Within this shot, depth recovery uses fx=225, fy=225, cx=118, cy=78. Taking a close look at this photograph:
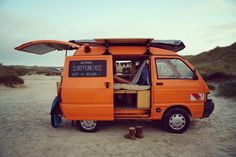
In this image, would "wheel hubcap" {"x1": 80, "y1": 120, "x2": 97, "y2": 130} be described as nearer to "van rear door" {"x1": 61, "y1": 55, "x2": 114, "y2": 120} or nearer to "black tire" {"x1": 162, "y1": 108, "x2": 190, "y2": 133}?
"van rear door" {"x1": 61, "y1": 55, "x2": 114, "y2": 120}

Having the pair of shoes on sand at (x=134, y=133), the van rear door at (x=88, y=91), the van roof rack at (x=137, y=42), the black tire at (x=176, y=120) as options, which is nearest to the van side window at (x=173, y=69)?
the van roof rack at (x=137, y=42)

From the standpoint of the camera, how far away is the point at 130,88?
6691 mm

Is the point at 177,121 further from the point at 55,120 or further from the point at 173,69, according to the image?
the point at 55,120

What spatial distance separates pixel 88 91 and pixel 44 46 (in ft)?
A: 6.93

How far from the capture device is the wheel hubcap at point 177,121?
21.2 ft

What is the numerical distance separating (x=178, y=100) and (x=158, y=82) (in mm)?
772

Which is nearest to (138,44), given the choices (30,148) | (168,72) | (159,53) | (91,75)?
(159,53)

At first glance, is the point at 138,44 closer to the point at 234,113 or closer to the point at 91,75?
the point at 91,75

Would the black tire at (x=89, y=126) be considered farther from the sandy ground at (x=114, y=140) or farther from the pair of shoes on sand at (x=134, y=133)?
the pair of shoes on sand at (x=134, y=133)

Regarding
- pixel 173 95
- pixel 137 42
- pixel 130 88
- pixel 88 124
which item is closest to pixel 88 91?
pixel 88 124

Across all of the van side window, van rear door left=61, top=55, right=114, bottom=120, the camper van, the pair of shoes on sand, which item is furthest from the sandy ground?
the van side window

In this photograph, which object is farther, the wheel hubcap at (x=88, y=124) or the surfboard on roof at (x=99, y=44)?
the wheel hubcap at (x=88, y=124)

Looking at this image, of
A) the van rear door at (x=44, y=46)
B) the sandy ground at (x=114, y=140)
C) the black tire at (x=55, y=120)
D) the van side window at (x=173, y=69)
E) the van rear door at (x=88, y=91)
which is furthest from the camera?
the black tire at (x=55, y=120)

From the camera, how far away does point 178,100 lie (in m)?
6.41
